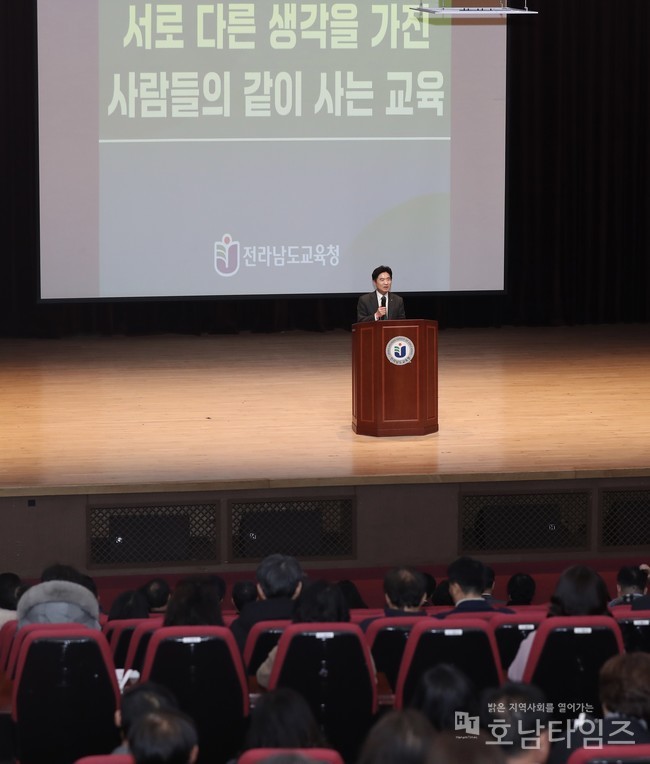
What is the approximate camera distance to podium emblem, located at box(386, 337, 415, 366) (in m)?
6.96

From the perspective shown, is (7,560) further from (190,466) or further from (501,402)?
(501,402)

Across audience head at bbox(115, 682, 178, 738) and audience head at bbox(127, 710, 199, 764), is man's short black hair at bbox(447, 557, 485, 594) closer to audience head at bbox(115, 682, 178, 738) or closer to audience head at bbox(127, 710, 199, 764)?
audience head at bbox(115, 682, 178, 738)

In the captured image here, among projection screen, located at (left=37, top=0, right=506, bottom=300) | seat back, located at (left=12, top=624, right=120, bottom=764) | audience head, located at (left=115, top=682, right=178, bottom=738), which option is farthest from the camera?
projection screen, located at (left=37, top=0, right=506, bottom=300)

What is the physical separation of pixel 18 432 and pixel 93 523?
135 cm

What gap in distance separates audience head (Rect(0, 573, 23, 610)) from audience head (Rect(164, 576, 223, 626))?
101 cm

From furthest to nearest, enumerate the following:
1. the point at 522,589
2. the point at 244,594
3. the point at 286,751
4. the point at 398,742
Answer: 1. the point at 522,589
2. the point at 244,594
3. the point at 286,751
4. the point at 398,742

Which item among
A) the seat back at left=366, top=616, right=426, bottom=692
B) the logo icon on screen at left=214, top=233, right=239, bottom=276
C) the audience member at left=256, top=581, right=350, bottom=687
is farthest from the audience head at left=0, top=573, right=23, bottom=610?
the logo icon on screen at left=214, top=233, right=239, bottom=276

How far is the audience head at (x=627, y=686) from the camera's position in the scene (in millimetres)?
2943

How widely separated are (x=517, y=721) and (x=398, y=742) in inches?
19.4

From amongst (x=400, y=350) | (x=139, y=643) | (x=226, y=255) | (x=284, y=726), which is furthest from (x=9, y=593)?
(x=226, y=255)

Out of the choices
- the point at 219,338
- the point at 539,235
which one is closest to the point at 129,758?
the point at 219,338

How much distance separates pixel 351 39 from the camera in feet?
31.4

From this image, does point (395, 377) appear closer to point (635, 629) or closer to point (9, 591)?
point (9, 591)

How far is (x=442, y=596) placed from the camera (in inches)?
204
